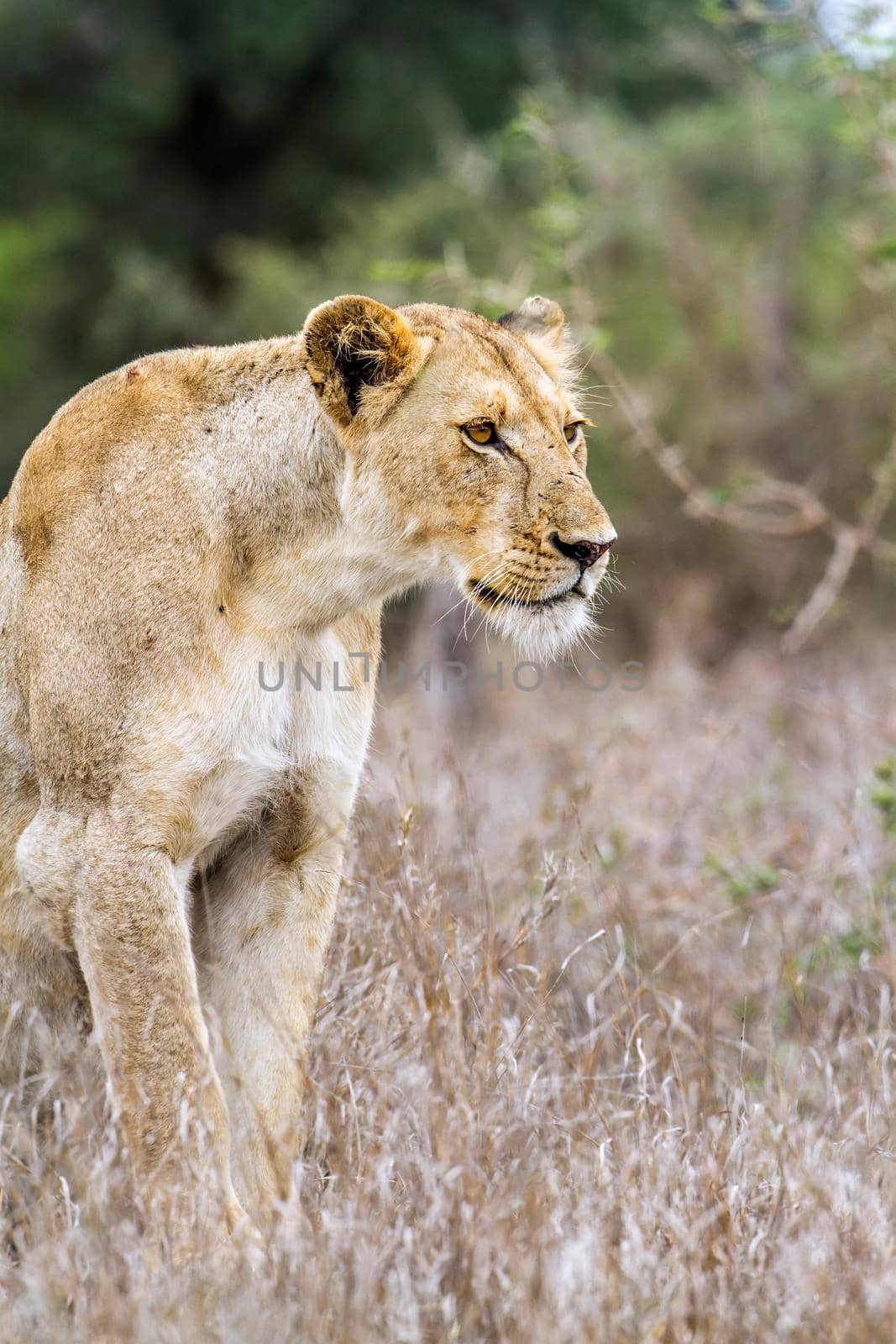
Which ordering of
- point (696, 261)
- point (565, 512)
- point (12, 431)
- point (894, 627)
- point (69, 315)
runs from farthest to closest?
point (69, 315) → point (12, 431) → point (696, 261) → point (894, 627) → point (565, 512)

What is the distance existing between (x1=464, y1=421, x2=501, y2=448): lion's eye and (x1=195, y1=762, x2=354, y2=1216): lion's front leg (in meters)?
0.73

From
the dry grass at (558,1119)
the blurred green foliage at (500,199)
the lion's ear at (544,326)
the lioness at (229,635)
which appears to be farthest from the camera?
the blurred green foliage at (500,199)

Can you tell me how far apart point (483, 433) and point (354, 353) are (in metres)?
0.30

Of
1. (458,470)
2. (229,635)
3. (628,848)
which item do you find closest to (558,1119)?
(229,635)

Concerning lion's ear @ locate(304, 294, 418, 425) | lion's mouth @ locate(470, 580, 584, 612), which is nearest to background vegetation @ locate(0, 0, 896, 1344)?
lion's mouth @ locate(470, 580, 584, 612)

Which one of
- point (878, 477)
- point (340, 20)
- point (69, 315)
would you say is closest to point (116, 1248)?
point (878, 477)

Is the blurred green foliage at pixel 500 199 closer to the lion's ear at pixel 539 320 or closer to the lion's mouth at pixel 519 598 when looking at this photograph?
the lion's ear at pixel 539 320

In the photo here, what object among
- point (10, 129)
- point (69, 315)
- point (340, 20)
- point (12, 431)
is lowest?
point (12, 431)

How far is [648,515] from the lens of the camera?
10.5 metres

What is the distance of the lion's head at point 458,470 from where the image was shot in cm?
340

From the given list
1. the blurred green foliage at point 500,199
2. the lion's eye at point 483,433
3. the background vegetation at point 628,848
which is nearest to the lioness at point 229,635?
the lion's eye at point 483,433

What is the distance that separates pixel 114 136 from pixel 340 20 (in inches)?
100

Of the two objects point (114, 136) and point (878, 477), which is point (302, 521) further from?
point (114, 136)

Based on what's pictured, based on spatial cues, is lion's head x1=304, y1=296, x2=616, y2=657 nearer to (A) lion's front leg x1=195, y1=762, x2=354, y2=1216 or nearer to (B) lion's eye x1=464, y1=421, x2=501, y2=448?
(B) lion's eye x1=464, y1=421, x2=501, y2=448
